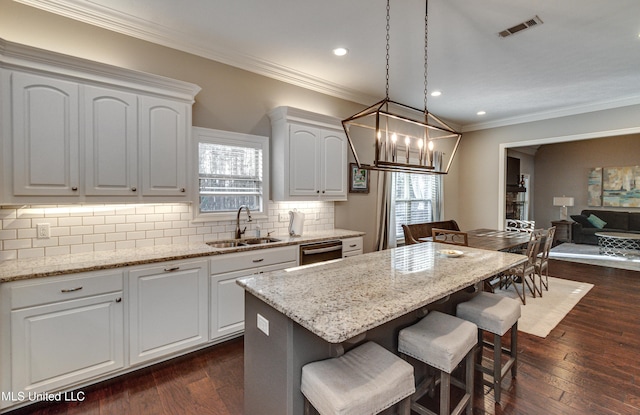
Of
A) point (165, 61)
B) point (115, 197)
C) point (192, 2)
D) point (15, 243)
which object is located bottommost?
point (15, 243)

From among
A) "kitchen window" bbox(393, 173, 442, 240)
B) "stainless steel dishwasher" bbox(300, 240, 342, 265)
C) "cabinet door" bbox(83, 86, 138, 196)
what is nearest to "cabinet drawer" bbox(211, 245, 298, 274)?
"stainless steel dishwasher" bbox(300, 240, 342, 265)

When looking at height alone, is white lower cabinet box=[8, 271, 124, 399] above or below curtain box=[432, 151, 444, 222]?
below

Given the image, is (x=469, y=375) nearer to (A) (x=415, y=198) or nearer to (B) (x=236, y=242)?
(B) (x=236, y=242)

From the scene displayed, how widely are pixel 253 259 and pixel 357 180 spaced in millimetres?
2301

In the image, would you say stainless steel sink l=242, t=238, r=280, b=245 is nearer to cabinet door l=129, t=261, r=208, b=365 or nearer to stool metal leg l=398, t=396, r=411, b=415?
cabinet door l=129, t=261, r=208, b=365

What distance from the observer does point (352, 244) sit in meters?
3.81

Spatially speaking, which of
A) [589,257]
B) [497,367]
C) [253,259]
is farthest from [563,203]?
[253,259]

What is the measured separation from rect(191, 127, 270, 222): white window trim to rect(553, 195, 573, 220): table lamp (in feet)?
30.5

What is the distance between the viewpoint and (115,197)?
2.46m

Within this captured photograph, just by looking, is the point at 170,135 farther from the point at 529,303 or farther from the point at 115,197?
A: the point at 529,303

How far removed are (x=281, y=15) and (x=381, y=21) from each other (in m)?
0.88

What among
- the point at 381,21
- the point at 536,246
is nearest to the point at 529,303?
the point at 536,246

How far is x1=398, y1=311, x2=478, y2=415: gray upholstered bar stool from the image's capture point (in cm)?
153

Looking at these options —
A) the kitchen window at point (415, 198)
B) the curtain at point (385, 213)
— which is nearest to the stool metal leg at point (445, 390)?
the curtain at point (385, 213)
